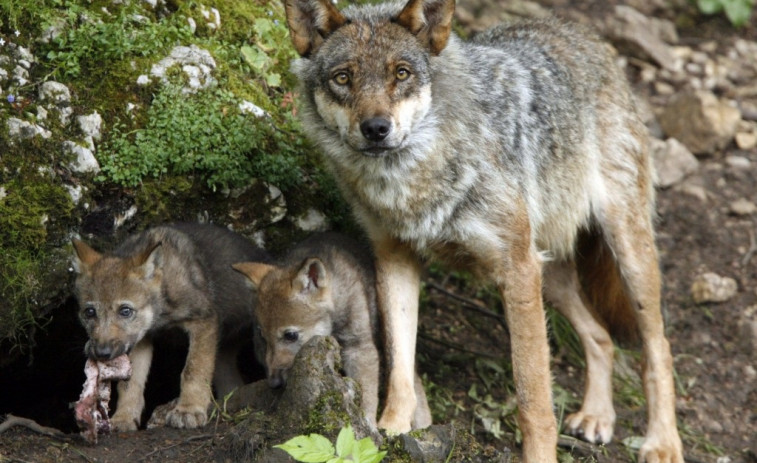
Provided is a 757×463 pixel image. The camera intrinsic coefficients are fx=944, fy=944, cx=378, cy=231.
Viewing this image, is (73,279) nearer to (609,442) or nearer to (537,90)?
(537,90)

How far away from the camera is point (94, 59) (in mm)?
6188

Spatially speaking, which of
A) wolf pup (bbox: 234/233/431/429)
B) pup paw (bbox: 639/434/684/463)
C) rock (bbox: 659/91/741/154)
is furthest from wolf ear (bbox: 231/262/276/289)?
rock (bbox: 659/91/741/154)

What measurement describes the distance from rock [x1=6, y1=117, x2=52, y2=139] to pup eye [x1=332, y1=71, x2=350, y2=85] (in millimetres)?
1882

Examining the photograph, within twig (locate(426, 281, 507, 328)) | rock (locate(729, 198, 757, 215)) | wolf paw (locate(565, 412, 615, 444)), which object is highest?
twig (locate(426, 281, 507, 328))

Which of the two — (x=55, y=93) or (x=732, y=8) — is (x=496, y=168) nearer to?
(x=55, y=93)

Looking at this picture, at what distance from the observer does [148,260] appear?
18.3 ft

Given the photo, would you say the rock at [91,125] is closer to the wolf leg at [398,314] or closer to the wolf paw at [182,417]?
the wolf paw at [182,417]

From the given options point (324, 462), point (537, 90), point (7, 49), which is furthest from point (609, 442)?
point (7, 49)

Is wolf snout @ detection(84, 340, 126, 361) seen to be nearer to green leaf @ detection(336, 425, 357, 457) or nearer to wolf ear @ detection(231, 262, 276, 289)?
wolf ear @ detection(231, 262, 276, 289)

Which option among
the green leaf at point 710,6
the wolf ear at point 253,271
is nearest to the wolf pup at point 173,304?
the wolf ear at point 253,271

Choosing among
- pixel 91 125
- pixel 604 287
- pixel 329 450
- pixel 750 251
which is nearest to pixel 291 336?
pixel 329 450

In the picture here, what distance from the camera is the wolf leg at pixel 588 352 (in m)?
6.67

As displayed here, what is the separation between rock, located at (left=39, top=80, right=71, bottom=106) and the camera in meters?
5.92

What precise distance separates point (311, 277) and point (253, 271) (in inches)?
14.1
